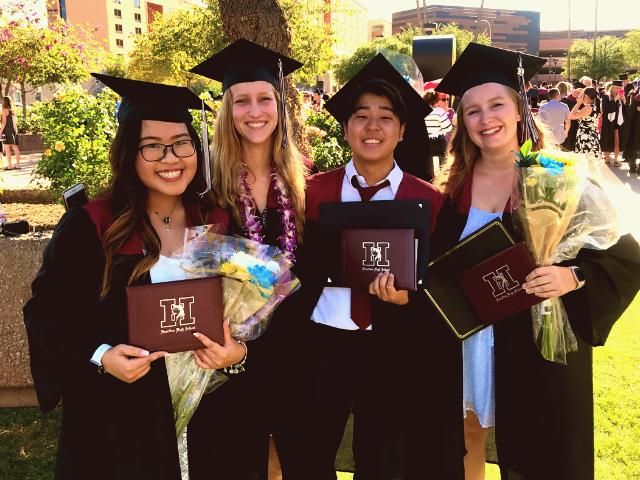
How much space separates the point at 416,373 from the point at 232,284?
96 cm

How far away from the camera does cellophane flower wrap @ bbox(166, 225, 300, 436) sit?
1917 mm

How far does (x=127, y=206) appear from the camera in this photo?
84.0 inches

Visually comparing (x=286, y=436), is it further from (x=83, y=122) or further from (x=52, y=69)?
(x=52, y=69)

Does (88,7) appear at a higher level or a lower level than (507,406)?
higher

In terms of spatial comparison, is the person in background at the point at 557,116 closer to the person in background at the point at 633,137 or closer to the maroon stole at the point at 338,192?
the person in background at the point at 633,137

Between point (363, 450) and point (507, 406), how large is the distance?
2.04 feet

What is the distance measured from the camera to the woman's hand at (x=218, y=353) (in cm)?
195

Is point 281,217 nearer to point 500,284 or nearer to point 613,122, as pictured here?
point 500,284

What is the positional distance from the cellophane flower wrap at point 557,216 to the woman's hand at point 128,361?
140cm

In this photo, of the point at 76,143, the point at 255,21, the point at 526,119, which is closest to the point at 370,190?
the point at 526,119

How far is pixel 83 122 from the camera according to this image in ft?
18.2

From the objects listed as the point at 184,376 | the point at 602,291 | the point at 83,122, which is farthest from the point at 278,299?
the point at 83,122

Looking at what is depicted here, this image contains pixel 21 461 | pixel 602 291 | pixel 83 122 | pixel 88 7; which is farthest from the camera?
pixel 88 7

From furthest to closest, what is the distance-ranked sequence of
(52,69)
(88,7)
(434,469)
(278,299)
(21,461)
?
(88,7) < (52,69) < (21,461) < (434,469) < (278,299)
